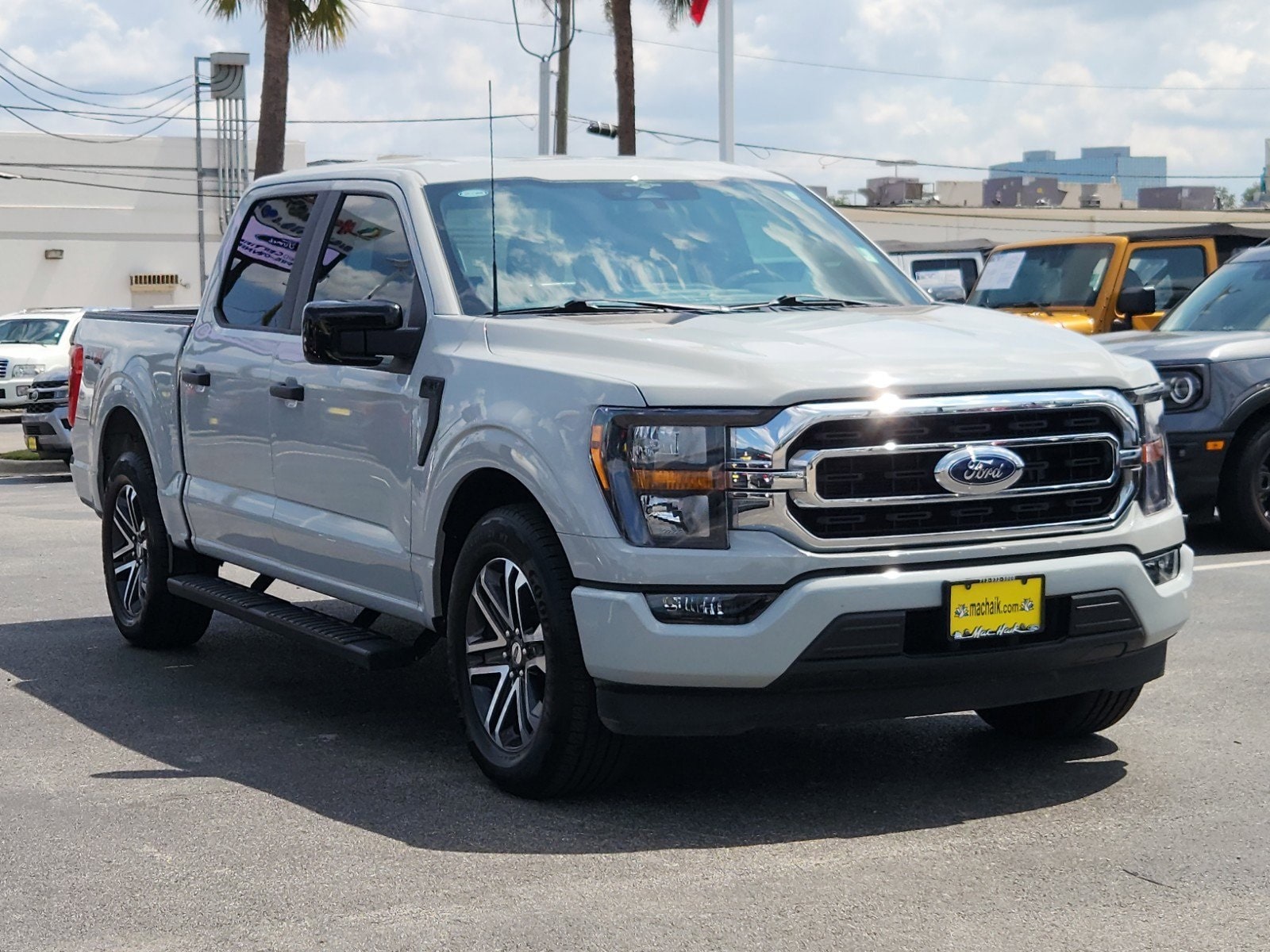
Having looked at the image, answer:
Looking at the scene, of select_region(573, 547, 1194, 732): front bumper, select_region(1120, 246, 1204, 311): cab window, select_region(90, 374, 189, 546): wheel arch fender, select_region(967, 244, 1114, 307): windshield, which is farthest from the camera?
select_region(1120, 246, 1204, 311): cab window

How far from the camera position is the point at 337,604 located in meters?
9.38

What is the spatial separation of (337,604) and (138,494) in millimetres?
1453

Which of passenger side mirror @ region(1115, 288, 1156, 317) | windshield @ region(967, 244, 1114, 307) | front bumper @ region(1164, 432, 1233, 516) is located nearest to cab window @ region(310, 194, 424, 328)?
front bumper @ region(1164, 432, 1233, 516)

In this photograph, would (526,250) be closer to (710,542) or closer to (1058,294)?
(710,542)

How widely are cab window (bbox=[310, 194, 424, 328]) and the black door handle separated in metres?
0.35

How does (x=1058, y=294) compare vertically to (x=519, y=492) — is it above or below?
above

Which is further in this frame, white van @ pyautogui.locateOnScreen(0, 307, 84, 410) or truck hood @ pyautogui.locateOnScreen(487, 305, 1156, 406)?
white van @ pyautogui.locateOnScreen(0, 307, 84, 410)

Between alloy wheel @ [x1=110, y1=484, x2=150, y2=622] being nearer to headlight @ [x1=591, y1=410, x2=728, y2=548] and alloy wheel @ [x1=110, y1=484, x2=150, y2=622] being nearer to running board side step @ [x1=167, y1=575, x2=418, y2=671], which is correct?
running board side step @ [x1=167, y1=575, x2=418, y2=671]

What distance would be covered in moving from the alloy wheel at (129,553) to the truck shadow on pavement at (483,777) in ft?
2.14

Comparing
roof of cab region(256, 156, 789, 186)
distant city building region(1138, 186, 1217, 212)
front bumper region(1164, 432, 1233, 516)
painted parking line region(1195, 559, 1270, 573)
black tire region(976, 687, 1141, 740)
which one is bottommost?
black tire region(976, 687, 1141, 740)

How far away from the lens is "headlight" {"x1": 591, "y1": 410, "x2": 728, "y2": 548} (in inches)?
194

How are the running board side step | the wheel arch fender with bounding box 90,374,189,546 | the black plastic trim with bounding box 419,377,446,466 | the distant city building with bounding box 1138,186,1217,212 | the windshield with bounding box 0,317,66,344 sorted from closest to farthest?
the black plastic trim with bounding box 419,377,446,466
the running board side step
the wheel arch fender with bounding box 90,374,189,546
the windshield with bounding box 0,317,66,344
the distant city building with bounding box 1138,186,1217,212

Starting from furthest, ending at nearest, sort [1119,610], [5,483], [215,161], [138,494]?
[215,161] < [5,483] < [138,494] < [1119,610]

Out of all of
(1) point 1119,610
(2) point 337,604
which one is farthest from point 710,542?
(2) point 337,604
